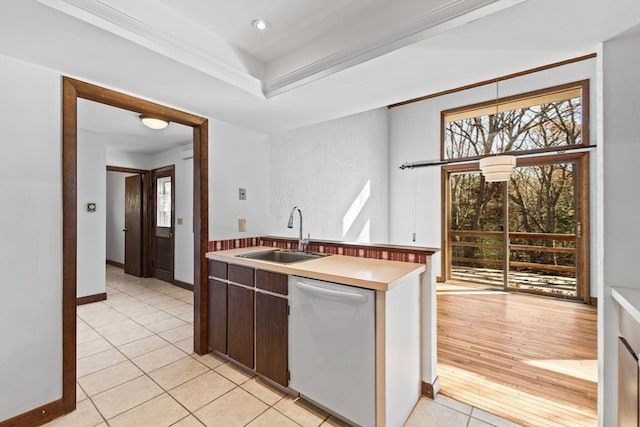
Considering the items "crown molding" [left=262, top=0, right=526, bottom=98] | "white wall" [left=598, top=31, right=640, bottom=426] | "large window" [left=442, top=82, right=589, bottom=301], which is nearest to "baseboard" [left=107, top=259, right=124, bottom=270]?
"crown molding" [left=262, top=0, right=526, bottom=98]

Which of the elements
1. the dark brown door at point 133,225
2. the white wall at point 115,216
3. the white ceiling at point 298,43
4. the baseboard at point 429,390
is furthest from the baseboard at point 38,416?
the white wall at point 115,216

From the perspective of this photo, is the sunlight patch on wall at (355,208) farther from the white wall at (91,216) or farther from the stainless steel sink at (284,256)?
the white wall at (91,216)

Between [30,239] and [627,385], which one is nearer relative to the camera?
[627,385]

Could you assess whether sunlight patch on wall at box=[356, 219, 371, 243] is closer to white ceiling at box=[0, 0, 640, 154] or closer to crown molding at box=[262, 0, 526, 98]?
white ceiling at box=[0, 0, 640, 154]

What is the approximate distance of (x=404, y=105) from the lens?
5555 mm

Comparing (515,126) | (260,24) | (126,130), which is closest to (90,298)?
(126,130)

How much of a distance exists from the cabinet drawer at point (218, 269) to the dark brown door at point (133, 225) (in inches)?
148

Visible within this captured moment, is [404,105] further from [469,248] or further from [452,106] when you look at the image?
[469,248]

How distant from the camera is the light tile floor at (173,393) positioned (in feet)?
5.75

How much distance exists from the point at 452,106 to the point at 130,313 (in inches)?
232

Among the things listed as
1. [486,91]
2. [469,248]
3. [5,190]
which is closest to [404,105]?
[486,91]

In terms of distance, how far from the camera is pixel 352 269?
184 cm

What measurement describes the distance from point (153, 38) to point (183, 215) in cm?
352

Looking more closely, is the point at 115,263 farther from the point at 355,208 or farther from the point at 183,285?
the point at 355,208
